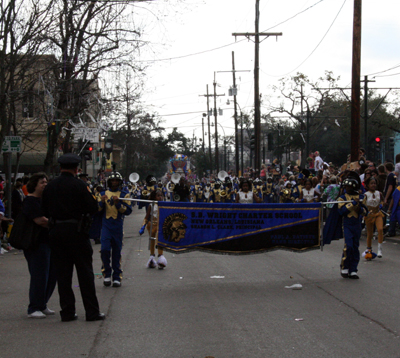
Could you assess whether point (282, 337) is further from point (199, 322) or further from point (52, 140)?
point (52, 140)

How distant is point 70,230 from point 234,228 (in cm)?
376

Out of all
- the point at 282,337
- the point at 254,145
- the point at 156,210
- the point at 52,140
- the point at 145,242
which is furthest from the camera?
the point at 254,145

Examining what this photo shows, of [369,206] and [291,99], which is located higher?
[291,99]

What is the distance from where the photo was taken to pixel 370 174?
14.6 m

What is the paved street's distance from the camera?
5.79 m

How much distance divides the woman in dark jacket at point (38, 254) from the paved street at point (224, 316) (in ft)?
0.87

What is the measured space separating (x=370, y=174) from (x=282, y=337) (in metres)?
9.31

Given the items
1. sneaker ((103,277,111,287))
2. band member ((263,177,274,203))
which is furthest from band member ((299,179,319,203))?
sneaker ((103,277,111,287))

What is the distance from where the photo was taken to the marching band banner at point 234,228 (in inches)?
392

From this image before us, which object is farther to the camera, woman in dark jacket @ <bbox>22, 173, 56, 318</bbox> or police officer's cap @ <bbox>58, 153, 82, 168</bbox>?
woman in dark jacket @ <bbox>22, 173, 56, 318</bbox>

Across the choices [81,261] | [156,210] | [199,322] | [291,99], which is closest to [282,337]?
[199,322]

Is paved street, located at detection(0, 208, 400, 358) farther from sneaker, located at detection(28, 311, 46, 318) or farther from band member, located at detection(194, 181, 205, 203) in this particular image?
band member, located at detection(194, 181, 205, 203)

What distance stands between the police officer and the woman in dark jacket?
0.21 metres

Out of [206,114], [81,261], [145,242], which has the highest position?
[206,114]
